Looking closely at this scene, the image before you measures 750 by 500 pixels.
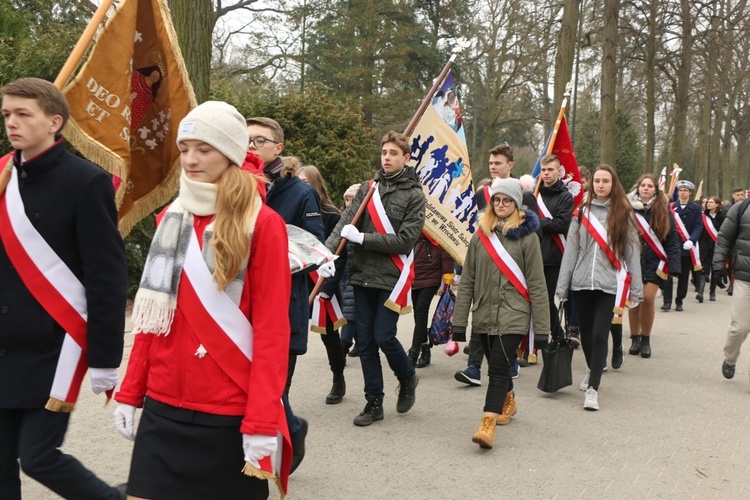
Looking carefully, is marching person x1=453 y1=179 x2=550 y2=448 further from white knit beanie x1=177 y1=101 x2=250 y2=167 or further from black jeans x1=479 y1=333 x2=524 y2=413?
white knit beanie x1=177 y1=101 x2=250 y2=167

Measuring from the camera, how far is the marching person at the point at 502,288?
5273mm

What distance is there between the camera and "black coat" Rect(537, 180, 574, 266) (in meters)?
7.72

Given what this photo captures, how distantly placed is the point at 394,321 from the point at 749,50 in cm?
2820

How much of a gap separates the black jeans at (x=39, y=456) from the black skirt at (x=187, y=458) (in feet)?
1.89

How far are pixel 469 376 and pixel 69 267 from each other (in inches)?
168

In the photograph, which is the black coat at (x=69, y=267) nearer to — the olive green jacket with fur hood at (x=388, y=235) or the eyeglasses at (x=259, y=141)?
the eyeglasses at (x=259, y=141)

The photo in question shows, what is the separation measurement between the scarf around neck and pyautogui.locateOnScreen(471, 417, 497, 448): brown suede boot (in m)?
2.86

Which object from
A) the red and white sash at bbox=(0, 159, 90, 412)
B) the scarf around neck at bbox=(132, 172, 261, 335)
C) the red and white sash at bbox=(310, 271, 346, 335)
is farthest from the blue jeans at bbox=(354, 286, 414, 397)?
the scarf around neck at bbox=(132, 172, 261, 335)

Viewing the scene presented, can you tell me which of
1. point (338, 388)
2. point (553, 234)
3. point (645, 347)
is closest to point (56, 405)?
point (338, 388)

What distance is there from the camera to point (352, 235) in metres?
5.39

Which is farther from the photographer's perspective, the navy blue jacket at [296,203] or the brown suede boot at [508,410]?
the brown suede boot at [508,410]

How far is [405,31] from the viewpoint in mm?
25188

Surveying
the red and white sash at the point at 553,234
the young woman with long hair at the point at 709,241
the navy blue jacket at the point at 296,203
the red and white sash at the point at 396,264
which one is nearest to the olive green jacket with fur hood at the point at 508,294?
the red and white sash at the point at 396,264

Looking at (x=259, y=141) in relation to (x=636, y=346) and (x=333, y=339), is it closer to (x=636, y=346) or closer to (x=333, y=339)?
(x=333, y=339)
